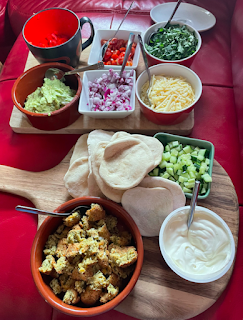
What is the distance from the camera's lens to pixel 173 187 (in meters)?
1.17

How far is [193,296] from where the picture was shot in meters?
1.08

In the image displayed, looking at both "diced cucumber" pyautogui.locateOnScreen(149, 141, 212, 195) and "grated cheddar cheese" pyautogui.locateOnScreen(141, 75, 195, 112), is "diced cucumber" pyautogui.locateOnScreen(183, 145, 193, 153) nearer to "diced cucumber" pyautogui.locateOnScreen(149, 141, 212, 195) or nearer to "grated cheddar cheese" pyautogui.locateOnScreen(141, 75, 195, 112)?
"diced cucumber" pyautogui.locateOnScreen(149, 141, 212, 195)

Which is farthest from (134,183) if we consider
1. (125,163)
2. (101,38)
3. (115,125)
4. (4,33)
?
(4,33)

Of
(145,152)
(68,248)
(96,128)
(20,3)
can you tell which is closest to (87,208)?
(68,248)

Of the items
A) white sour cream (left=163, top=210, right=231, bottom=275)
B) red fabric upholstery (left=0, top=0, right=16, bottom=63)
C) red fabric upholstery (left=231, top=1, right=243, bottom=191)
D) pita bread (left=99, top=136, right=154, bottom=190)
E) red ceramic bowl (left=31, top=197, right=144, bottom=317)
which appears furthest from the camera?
red fabric upholstery (left=0, top=0, right=16, bottom=63)

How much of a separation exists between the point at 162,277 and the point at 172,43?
1360mm

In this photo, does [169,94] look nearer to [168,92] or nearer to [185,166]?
[168,92]

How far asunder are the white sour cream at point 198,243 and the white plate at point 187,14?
5.13 feet

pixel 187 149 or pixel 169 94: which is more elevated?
pixel 169 94

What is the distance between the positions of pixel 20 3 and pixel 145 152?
6.63 ft

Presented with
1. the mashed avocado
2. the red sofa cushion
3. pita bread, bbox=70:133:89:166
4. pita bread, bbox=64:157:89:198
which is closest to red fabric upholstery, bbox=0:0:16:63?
the mashed avocado

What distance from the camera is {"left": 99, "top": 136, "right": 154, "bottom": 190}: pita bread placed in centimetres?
116

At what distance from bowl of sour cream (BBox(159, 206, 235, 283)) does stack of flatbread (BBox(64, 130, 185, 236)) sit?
9cm

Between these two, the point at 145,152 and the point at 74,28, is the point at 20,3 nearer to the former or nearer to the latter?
the point at 74,28
